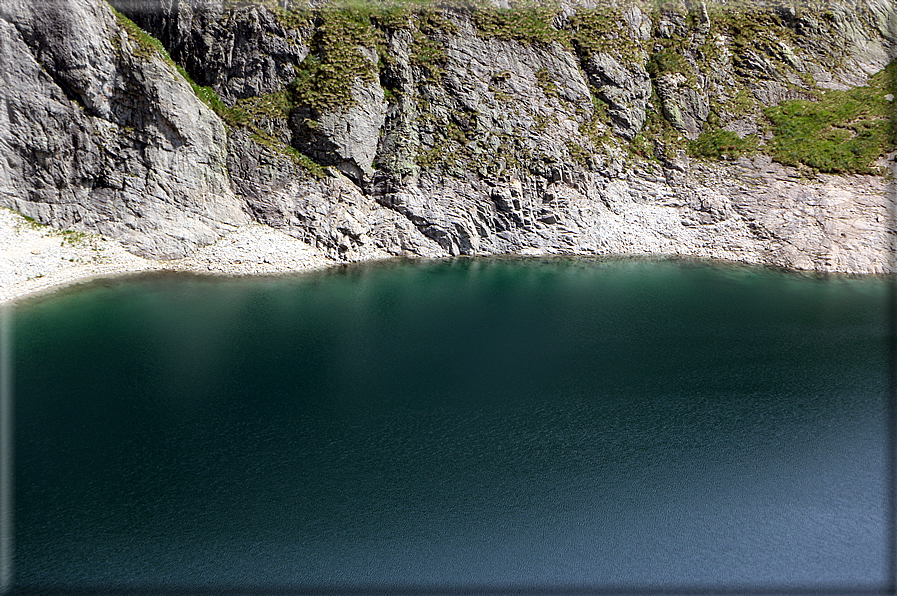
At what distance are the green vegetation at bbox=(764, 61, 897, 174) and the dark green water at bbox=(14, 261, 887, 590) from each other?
18446mm

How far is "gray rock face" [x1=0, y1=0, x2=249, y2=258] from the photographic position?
32.9 meters

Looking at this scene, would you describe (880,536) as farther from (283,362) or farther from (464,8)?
(464,8)

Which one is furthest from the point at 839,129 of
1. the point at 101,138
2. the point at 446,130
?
the point at 101,138

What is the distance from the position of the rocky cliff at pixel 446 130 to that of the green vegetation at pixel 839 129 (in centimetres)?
21

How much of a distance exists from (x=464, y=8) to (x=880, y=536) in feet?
149

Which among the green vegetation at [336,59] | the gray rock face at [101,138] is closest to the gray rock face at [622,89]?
the green vegetation at [336,59]

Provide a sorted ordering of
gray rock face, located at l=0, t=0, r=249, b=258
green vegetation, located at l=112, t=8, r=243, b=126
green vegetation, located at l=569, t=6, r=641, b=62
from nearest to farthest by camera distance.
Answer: gray rock face, located at l=0, t=0, r=249, b=258
green vegetation, located at l=112, t=8, r=243, b=126
green vegetation, located at l=569, t=6, r=641, b=62

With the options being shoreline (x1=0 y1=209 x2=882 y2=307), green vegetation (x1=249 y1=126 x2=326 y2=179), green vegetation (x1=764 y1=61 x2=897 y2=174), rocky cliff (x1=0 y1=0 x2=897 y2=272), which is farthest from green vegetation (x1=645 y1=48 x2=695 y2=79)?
green vegetation (x1=249 y1=126 x2=326 y2=179)

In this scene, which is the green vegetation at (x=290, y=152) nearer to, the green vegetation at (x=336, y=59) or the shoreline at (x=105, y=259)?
the green vegetation at (x=336, y=59)

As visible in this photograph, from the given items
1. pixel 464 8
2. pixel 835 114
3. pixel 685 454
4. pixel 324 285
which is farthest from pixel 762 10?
pixel 685 454

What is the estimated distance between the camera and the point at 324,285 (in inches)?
1330

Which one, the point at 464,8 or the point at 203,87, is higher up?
the point at 464,8

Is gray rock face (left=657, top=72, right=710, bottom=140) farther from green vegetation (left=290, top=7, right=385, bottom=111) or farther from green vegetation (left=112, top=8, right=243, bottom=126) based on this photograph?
green vegetation (left=112, top=8, right=243, bottom=126)

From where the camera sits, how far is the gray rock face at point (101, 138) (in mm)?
32906
